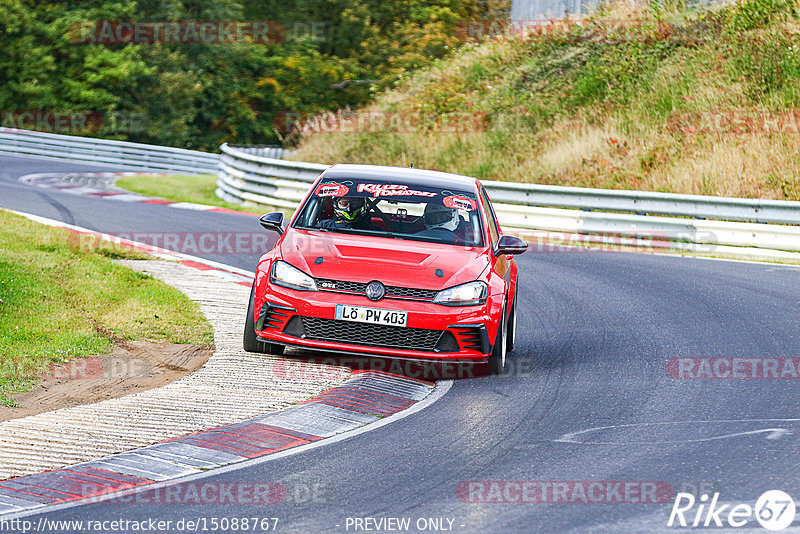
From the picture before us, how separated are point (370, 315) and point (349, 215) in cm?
160

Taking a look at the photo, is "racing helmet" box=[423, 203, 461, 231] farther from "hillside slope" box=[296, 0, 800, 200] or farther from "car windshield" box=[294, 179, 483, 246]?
"hillside slope" box=[296, 0, 800, 200]

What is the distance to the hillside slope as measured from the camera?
2373 cm

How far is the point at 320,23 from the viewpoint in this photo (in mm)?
52656

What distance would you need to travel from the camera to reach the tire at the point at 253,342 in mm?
9102

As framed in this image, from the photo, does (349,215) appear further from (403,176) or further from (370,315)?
(370,315)

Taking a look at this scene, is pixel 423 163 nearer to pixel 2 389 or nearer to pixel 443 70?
pixel 443 70

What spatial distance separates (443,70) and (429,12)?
18.0 metres

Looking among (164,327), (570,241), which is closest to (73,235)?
(164,327)

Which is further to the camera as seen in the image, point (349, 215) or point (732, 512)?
point (349, 215)

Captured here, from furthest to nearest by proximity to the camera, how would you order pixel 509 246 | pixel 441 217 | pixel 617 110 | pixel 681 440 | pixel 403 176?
pixel 617 110, pixel 403 176, pixel 441 217, pixel 509 246, pixel 681 440

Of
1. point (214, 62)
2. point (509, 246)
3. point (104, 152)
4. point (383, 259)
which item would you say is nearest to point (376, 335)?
point (383, 259)

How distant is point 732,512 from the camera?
18.3 feet

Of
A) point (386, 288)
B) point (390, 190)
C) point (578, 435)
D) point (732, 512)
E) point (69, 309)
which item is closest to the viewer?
point (732, 512)

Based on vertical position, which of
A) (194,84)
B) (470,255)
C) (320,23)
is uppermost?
(320,23)
